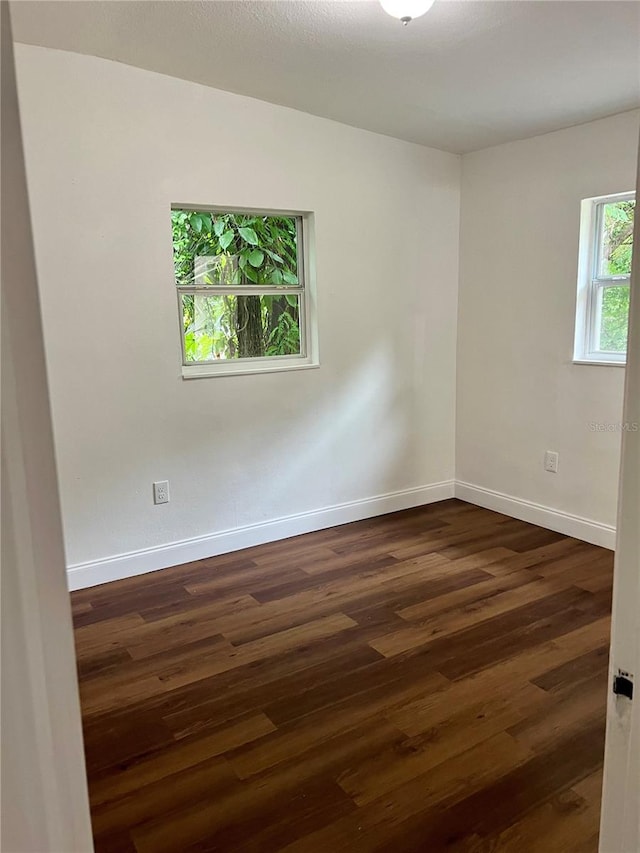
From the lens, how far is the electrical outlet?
3.32m

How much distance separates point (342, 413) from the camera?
3.92 metres

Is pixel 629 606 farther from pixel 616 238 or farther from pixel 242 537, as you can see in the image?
pixel 616 238

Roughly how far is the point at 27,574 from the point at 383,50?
8.91 ft

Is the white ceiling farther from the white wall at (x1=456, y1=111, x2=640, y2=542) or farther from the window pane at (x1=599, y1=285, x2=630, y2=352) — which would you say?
the window pane at (x1=599, y1=285, x2=630, y2=352)

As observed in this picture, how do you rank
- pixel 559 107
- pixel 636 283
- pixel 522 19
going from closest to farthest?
pixel 636 283, pixel 522 19, pixel 559 107

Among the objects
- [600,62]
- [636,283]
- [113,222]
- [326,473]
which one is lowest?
[326,473]

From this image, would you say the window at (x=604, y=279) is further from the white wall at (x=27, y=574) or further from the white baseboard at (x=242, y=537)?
the white wall at (x=27, y=574)

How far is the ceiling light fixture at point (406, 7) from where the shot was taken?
207 cm

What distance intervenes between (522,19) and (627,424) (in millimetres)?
2143

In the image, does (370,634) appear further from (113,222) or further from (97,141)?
(97,141)

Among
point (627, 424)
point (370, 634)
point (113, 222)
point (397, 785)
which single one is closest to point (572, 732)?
point (397, 785)

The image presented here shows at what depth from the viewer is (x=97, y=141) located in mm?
2914

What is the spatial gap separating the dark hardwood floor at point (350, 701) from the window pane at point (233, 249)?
5.21 feet

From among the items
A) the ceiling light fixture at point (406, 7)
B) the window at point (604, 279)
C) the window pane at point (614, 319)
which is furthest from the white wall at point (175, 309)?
the ceiling light fixture at point (406, 7)
